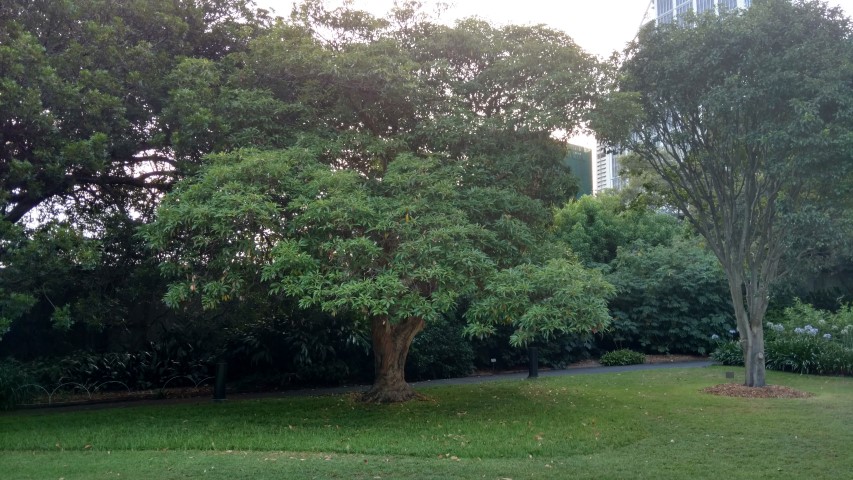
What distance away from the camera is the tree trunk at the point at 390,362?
539 inches

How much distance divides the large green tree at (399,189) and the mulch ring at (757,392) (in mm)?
5258

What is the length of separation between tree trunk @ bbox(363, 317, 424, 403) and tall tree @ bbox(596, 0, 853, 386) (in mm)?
4960

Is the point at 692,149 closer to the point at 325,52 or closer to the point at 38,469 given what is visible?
the point at 325,52

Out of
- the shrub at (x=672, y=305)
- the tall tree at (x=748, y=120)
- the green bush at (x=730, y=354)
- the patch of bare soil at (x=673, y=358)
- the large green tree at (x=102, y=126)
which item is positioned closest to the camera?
the large green tree at (x=102, y=126)

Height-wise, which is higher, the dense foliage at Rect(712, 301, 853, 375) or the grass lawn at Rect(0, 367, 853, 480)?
the dense foliage at Rect(712, 301, 853, 375)

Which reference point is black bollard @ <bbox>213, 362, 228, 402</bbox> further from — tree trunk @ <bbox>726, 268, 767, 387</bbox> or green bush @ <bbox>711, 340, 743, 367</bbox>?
green bush @ <bbox>711, 340, 743, 367</bbox>

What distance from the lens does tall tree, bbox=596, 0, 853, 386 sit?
13.3m

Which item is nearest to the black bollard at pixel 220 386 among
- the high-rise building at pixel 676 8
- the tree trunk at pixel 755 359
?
the high-rise building at pixel 676 8

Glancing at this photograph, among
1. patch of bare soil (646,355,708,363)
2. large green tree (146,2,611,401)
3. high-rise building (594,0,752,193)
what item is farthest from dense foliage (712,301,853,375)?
large green tree (146,2,611,401)

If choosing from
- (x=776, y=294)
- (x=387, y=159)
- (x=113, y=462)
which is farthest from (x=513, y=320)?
(x=776, y=294)

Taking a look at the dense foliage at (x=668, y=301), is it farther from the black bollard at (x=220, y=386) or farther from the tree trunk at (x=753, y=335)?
the black bollard at (x=220, y=386)

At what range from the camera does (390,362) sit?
13883 millimetres

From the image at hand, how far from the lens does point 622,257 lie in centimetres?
2597

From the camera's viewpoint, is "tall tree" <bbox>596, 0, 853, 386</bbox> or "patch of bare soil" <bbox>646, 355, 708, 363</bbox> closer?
"tall tree" <bbox>596, 0, 853, 386</bbox>
